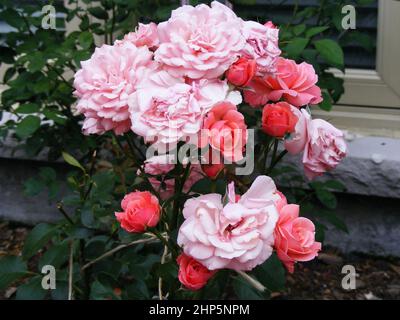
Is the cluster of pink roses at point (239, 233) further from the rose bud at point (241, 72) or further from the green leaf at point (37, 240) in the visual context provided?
the green leaf at point (37, 240)

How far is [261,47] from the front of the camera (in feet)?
3.43

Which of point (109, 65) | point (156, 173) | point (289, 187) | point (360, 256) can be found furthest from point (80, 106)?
point (360, 256)

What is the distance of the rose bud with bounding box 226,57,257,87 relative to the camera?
39.8 inches

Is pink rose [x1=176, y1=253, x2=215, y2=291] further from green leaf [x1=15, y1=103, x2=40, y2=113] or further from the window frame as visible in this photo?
the window frame

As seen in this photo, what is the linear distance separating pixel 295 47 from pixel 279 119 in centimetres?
56

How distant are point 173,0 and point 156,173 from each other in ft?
3.51

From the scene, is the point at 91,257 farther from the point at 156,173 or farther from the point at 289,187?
the point at 289,187

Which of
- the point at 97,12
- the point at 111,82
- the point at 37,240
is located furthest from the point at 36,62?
the point at 111,82

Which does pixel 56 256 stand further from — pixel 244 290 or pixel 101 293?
pixel 244 290

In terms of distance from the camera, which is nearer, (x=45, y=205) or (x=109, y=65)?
(x=109, y=65)

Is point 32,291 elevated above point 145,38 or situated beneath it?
situated beneath

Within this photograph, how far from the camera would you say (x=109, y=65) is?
3.53ft

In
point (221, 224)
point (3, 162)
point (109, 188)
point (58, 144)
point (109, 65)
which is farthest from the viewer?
point (3, 162)

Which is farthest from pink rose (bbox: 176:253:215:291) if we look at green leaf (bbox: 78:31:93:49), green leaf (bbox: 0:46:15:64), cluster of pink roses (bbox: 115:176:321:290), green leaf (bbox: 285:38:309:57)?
green leaf (bbox: 0:46:15:64)
